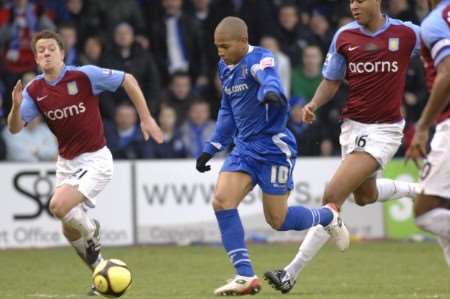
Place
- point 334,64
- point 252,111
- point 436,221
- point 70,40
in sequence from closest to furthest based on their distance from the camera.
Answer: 1. point 436,221
2. point 252,111
3. point 334,64
4. point 70,40

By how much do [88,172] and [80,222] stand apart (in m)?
0.53

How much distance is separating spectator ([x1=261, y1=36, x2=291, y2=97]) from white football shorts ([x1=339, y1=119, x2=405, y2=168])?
7.27 m

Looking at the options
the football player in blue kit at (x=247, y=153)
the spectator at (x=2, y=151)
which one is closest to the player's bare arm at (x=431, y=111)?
the football player in blue kit at (x=247, y=153)

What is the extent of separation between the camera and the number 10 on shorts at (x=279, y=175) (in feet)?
33.6

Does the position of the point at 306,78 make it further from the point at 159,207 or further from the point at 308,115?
the point at 308,115

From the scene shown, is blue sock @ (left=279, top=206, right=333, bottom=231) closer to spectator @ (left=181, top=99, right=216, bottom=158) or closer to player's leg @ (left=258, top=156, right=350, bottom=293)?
player's leg @ (left=258, top=156, right=350, bottom=293)

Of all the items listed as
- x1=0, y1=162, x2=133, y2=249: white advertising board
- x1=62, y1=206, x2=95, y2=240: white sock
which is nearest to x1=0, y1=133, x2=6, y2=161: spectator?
x1=0, y1=162, x2=133, y2=249: white advertising board

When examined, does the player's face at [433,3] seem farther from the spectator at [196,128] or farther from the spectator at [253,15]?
the spectator at [253,15]

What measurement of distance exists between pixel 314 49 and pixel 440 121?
10.1 metres

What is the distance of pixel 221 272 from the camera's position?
42.9ft

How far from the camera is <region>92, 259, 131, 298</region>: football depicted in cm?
925

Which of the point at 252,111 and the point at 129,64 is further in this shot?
the point at 129,64

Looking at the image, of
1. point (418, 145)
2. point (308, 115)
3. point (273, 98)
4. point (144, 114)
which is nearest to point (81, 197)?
point (144, 114)

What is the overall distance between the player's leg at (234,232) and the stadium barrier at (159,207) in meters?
6.90
